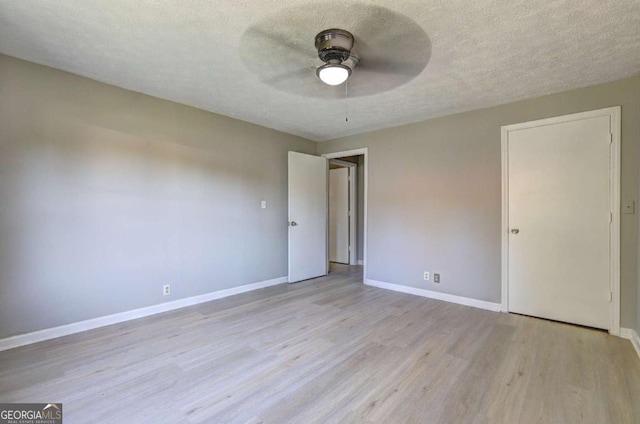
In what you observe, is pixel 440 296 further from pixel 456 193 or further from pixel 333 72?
pixel 333 72

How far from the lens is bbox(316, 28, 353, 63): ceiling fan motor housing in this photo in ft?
6.15

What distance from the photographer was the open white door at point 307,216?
178 inches

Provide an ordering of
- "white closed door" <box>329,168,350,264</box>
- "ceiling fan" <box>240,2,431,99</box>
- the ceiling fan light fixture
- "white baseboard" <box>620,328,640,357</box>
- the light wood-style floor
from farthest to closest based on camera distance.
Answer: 1. "white closed door" <box>329,168,350,264</box>
2. "white baseboard" <box>620,328,640,357</box>
3. the ceiling fan light fixture
4. "ceiling fan" <box>240,2,431,99</box>
5. the light wood-style floor

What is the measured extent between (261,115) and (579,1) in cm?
307

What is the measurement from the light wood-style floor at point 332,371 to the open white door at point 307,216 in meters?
1.57

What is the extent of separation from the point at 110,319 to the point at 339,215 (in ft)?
14.7

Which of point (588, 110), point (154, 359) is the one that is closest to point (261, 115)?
point (154, 359)

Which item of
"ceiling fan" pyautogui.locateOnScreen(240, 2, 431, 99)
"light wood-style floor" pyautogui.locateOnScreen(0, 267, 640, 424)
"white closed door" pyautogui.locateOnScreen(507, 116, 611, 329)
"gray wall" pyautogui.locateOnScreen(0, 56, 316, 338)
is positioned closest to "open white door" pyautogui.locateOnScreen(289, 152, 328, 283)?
"gray wall" pyautogui.locateOnScreen(0, 56, 316, 338)

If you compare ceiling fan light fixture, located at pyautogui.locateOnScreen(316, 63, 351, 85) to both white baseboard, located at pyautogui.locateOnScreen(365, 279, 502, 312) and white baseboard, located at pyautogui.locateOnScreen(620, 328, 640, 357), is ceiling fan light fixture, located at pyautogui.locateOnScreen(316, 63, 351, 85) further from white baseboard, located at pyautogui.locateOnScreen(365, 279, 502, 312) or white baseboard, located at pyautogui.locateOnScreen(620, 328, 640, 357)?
white baseboard, located at pyautogui.locateOnScreen(620, 328, 640, 357)

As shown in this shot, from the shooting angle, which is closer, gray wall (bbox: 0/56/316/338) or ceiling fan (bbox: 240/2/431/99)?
ceiling fan (bbox: 240/2/431/99)

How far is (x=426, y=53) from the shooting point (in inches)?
84.9

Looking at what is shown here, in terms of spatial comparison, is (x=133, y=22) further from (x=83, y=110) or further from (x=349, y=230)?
(x=349, y=230)

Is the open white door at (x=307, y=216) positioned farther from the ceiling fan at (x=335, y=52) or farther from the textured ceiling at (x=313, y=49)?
the ceiling fan at (x=335, y=52)

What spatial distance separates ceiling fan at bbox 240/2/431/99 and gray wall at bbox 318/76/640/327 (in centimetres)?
136
